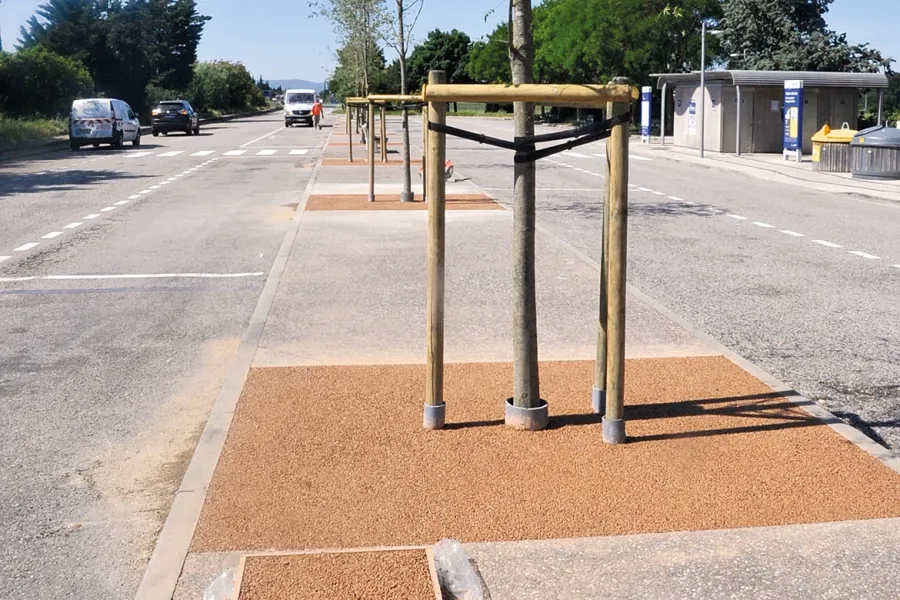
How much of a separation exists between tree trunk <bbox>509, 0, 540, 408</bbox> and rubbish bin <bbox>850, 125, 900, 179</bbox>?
20726 mm

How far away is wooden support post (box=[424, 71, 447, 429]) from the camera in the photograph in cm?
550

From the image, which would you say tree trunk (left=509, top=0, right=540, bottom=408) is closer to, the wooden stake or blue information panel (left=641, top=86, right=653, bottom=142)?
the wooden stake

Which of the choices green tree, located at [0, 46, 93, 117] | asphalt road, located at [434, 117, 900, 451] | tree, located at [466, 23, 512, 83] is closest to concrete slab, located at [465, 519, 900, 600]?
asphalt road, located at [434, 117, 900, 451]

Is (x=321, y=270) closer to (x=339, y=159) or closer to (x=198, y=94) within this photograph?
(x=339, y=159)

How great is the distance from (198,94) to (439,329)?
79357 millimetres

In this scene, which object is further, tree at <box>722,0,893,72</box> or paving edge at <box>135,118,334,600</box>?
tree at <box>722,0,893,72</box>

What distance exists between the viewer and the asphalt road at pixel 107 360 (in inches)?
183

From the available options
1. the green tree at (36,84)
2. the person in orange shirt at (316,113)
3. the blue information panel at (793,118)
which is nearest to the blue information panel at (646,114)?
the blue information panel at (793,118)

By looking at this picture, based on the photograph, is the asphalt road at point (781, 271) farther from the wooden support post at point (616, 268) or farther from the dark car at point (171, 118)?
the dark car at point (171, 118)

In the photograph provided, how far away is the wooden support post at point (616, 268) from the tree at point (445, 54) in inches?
4765

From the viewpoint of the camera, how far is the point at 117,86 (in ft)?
211

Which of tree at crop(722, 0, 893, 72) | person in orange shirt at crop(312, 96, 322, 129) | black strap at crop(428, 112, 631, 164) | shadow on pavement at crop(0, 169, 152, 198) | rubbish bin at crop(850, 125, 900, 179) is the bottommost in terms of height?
shadow on pavement at crop(0, 169, 152, 198)

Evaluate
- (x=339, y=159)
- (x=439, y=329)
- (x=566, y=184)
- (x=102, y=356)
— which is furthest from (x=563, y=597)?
(x=339, y=159)

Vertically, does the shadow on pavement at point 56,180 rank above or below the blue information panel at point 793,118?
below
